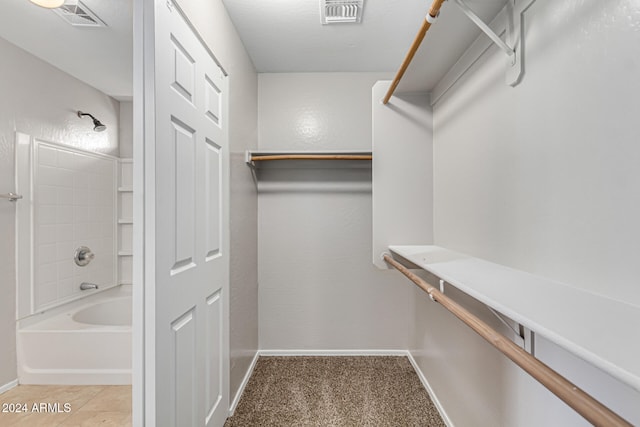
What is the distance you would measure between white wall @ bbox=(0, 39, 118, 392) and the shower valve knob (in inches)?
9.8

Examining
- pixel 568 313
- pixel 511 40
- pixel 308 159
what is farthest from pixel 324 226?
pixel 568 313

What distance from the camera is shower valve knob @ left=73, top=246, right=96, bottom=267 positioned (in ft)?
4.38

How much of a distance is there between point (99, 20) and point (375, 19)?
1425 mm

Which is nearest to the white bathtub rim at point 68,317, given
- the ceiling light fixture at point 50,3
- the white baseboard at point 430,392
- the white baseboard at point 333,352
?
the ceiling light fixture at point 50,3

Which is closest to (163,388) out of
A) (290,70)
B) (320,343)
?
(320,343)

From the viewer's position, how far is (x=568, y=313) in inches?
24.0

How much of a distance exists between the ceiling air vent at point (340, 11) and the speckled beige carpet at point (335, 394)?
90.2 inches

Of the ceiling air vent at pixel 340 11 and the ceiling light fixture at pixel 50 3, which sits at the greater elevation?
the ceiling air vent at pixel 340 11

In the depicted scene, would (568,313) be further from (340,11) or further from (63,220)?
(340,11)

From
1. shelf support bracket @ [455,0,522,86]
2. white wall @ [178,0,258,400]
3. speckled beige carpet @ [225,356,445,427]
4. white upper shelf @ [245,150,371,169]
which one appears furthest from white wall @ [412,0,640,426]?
white wall @ [178,0,258,400]

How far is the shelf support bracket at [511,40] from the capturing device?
40.6 inches

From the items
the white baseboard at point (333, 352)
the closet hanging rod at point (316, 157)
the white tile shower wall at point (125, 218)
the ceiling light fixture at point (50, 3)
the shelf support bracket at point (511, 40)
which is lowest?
the white baseboard at point (333, 352)

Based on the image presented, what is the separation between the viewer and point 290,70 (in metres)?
2.59

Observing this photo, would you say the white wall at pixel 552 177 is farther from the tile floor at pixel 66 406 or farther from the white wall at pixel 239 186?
the tile floor at pixel 66 406
